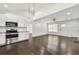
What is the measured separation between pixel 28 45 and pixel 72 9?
4.57 feet

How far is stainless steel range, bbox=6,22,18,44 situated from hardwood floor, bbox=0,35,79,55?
123 millimetres

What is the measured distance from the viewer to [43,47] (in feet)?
6.78

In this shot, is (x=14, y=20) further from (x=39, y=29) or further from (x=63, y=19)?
(x=63, y=19)

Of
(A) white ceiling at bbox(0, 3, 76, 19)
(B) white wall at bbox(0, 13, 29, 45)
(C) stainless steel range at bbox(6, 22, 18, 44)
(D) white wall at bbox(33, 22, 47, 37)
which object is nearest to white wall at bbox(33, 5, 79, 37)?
(D) white wall at bbox(33, 22, 47, 37)

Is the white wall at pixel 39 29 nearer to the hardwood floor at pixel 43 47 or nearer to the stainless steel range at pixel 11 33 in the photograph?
the hardwood floor at pixel 43 47

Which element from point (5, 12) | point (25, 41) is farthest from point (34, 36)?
point (5, 12)

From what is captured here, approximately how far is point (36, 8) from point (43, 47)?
100 centimetres

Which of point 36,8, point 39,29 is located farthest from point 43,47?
point 36,8

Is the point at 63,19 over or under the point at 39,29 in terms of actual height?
over

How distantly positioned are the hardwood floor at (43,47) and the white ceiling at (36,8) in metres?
0.64

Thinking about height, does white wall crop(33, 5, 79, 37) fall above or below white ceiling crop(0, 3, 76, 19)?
below

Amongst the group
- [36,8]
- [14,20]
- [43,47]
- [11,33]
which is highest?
[36,8]

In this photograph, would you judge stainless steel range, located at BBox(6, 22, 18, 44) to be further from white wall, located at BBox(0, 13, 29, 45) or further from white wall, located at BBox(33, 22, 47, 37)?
white wall, located at BBox(33, 22, 47, 37)

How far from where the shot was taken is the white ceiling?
6.43 ft
